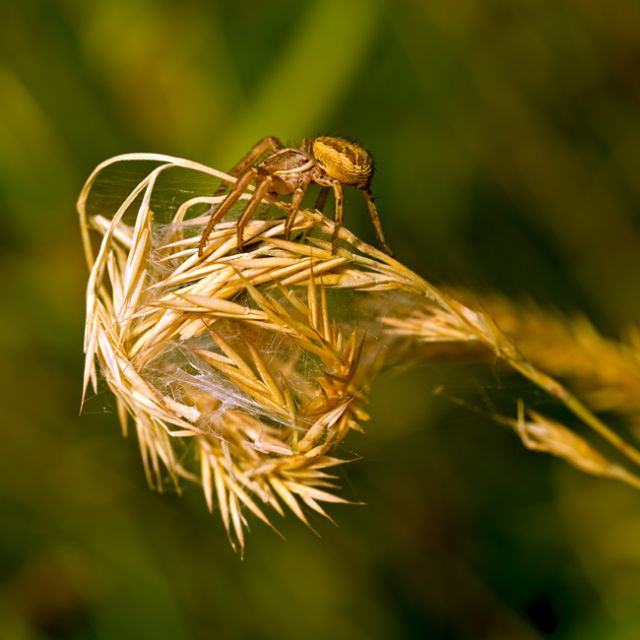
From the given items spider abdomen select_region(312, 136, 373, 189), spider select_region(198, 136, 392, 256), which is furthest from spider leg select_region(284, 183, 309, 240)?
spider abdomen select_region(312, 136, 373, 189)

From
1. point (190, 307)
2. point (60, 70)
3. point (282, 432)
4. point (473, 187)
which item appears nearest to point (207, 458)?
point (282, 432)

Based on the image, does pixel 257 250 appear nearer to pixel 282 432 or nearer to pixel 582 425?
pixel 282 432

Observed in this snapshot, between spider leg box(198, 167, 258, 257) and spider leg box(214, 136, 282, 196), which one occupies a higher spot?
spider leg box(214, 136, 282, 196)

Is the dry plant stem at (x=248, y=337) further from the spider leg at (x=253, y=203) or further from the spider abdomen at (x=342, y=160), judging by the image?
the spider abdomen at (x=342, y=160)

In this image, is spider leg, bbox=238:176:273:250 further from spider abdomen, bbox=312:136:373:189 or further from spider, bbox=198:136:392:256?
spider abdomen, bbox=312:136:373:189

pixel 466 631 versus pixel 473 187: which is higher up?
pixel 473 187

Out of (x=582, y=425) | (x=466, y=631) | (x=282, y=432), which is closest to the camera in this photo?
(x=282, y=432)

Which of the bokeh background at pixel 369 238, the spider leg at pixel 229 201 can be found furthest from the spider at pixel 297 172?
the bokeh background at pixel 369 238
